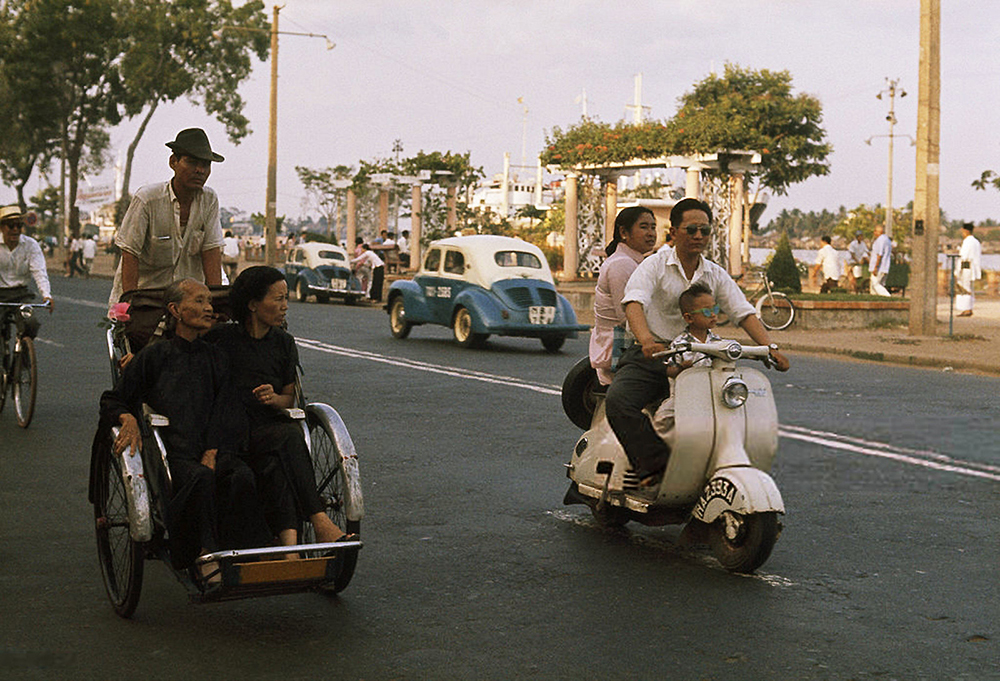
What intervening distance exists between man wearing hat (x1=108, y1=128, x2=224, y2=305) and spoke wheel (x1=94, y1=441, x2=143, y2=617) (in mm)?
1557

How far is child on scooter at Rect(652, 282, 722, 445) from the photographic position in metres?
5.91

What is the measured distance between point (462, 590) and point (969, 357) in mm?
13184

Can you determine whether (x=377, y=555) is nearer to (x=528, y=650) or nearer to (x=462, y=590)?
(x=462, y=590)

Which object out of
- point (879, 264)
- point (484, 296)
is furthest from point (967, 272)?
point (484, 296)

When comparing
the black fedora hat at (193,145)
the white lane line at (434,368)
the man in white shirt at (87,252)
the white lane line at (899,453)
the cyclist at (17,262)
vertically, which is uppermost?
the man in white shirt at (87,252)

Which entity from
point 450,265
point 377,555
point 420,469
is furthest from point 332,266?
point 377,555

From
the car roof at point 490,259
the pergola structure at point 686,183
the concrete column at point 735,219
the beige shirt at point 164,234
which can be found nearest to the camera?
the beige shirt at point 164,234

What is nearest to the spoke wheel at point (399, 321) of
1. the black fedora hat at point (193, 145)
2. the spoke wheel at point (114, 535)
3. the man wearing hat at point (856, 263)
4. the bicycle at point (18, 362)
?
the bicycle at point (18, 362)

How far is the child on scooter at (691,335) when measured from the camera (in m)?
5.91

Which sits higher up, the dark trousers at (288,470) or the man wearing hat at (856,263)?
the man wearing hat at (856,263)

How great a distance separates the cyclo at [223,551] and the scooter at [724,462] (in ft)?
5.02

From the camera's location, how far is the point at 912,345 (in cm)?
1917

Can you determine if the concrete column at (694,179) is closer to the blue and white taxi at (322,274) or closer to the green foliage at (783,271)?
the green foliage at (783,271)

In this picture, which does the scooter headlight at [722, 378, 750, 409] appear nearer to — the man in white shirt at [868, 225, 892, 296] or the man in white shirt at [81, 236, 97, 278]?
the man in white shirt at [868, 225, 892, 296]
